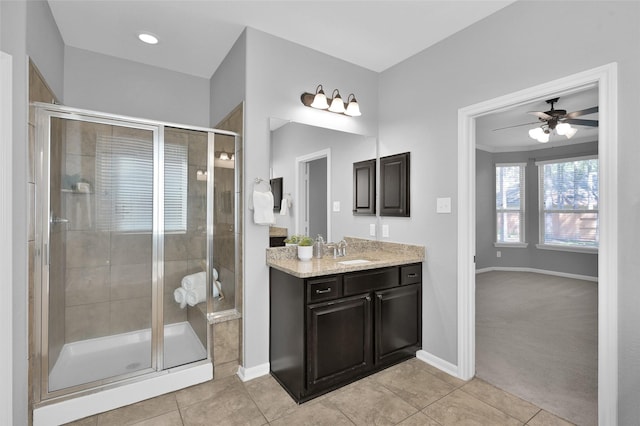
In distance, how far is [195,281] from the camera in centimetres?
257

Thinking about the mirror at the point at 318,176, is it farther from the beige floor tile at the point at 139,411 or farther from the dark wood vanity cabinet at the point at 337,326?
the beige floor tile at the point at 139,411

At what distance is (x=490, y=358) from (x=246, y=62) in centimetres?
326

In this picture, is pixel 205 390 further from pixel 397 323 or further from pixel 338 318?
pixel 397 323

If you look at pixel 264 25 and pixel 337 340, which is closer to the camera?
pixel 337 340

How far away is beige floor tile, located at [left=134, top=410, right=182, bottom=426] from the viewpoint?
76.1 inches

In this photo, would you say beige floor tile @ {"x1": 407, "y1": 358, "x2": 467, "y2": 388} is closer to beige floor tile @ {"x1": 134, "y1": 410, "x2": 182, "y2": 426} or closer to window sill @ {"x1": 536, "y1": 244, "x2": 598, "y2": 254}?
beige floor tile @ {"x1": 134, "y1": 410, "x2": 182, "y2": 426}

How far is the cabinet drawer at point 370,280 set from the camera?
7.72 ft

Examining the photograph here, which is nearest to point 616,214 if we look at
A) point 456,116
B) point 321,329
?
point 456,116

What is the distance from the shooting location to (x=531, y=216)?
6.48m

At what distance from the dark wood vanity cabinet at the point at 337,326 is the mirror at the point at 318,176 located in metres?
0.66

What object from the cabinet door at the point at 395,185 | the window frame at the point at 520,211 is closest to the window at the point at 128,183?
the cabinet door at the point at 395,185

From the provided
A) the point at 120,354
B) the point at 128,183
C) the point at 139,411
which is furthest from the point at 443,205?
the point at 120,354

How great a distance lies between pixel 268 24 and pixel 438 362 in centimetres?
308

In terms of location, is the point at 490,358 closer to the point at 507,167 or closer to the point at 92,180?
the point at 92,180
